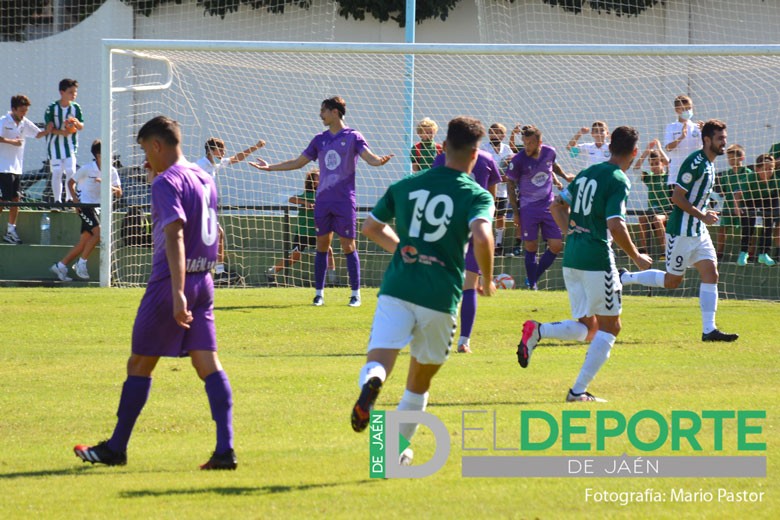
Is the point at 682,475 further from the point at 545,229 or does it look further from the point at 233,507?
the point at 545,229

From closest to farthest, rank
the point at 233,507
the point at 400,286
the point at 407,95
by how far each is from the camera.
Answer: the point at 233,507 < the point at 400,286 < the point at 407,95

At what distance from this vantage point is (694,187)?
38.8 ft

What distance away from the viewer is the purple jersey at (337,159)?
14.1 metres

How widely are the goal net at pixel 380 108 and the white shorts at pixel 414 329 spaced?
10132 mm

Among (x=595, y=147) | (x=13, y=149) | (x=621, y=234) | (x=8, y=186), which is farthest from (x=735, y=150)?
(x=8, y=186)

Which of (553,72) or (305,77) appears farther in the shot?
(305,77)

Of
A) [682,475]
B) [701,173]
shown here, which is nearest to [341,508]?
[682,475]

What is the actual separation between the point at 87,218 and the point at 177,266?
11.6 metres

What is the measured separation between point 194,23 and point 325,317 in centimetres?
1519

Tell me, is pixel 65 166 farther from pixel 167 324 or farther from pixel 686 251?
pixel 167 324

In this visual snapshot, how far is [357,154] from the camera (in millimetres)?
14156

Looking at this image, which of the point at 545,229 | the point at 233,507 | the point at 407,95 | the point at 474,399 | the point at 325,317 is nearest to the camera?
the point at 233,507

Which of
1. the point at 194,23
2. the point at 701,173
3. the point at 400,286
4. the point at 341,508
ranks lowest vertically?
the point at 341,508

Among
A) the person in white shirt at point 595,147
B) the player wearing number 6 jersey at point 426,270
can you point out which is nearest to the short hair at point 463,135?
the player wearing number 6 jersey at point 426,270
